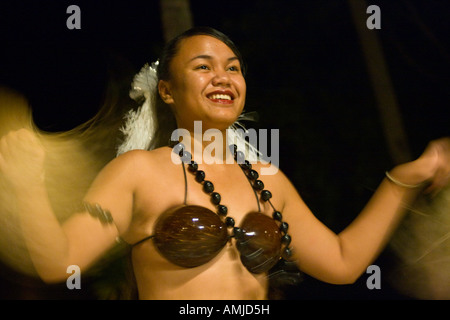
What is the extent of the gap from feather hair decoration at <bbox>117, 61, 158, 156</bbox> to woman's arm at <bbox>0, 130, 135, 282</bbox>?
1.39 feet

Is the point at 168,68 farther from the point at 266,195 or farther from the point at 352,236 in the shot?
the point at 352,236

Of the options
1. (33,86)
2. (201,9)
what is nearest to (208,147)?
(33,86)

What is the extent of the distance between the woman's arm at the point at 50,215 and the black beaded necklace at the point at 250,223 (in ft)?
0.83

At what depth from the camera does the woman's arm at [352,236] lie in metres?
1.96

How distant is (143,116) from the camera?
82.2 inches

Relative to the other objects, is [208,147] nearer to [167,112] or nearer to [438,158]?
[167,112]

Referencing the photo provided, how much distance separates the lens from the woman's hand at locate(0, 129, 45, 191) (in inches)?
57.5

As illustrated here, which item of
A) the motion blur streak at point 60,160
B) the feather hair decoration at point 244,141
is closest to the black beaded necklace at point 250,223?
the feather hair decoration at point 244,141

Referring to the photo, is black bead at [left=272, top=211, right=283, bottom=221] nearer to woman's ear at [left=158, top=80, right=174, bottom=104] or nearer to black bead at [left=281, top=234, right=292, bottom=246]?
black bead at [left=281, top=234, right=292, bottom=246]

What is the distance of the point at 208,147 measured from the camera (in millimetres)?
1934

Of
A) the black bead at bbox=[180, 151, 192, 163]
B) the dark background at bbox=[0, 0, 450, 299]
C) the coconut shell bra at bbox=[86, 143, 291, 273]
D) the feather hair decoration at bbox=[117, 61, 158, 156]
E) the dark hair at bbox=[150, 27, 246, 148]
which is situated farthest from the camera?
the dark background at bbox=[0, 0, 450, 299]

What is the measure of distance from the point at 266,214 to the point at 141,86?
73 cm

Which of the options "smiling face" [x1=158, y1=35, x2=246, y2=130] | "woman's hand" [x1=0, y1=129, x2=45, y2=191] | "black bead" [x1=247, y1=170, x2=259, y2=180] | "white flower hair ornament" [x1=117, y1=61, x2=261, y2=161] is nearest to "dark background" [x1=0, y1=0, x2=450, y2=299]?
"white flower hair ornament" [x1=117, y1=61, x2=261, y2=161]

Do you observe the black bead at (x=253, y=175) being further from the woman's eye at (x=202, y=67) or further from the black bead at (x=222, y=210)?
the woman's eye at (x=202, y=67)
